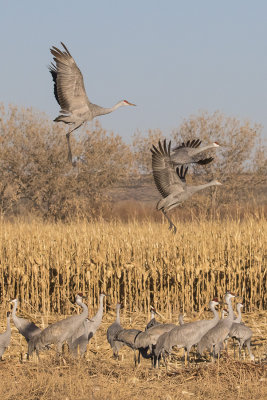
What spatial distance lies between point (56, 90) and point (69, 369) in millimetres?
6461

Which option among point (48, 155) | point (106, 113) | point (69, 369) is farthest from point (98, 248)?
point (48, 155)

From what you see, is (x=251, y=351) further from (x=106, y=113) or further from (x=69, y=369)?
(x=106, y=113)

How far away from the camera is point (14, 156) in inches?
1446

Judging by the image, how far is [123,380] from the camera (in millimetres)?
7531

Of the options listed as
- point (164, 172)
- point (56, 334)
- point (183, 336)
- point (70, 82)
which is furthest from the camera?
point (164, 172)

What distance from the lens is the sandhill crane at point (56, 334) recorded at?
27.7 feet

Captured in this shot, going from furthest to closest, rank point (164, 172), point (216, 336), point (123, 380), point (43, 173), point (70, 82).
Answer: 1. point (43, 173)
2. point (164, 172)
3. point (70, 82)
4. point (216, 336)
5. point (123, 380)

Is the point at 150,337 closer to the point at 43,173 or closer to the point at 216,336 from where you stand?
the point at 216,336

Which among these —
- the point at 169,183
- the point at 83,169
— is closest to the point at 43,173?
the point at 83,169

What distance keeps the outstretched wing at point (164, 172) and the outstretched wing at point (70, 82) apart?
1630 millimetres

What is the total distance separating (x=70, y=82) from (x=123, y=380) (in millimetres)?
6590

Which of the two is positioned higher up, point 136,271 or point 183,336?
point 136,271

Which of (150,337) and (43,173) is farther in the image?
(43,173)

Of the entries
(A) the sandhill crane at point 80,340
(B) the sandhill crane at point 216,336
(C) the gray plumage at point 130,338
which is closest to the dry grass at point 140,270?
(A) the sandhill crane at point 80,340
